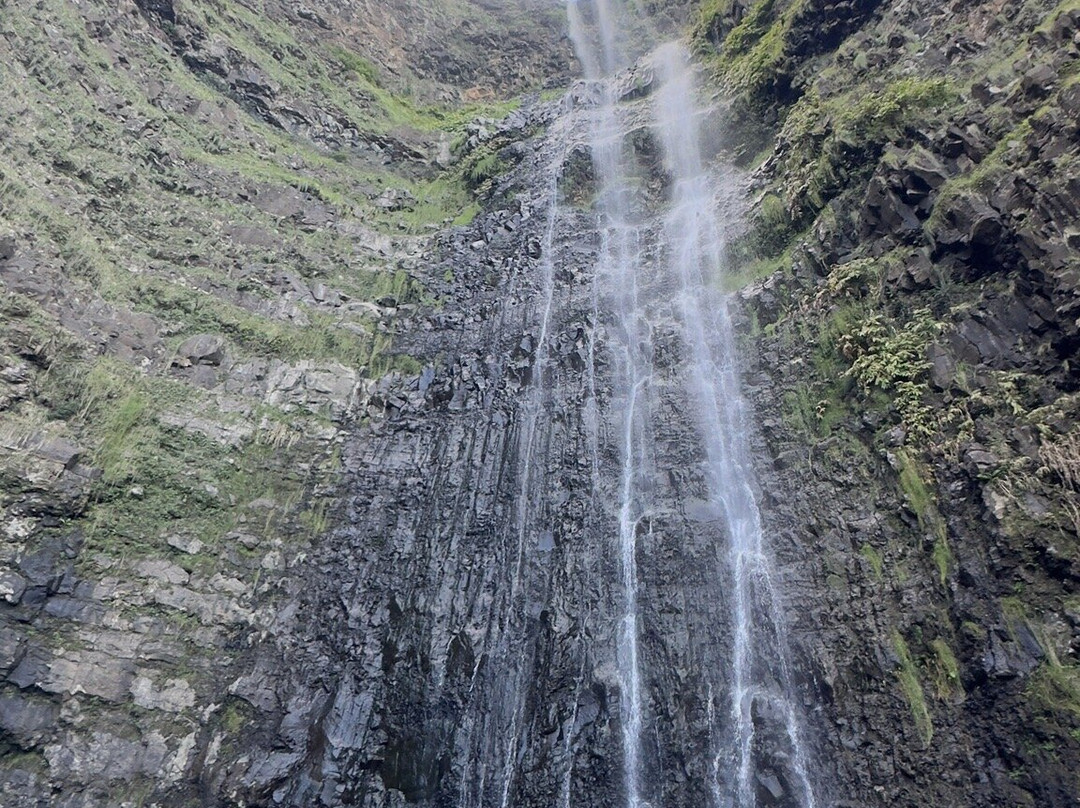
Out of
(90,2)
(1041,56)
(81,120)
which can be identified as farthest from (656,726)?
(90,2)

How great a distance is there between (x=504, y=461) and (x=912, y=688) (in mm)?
9802

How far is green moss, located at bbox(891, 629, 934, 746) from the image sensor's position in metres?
10.4

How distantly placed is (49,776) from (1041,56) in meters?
23.5

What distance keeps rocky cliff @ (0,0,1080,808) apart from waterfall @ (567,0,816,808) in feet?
1.17

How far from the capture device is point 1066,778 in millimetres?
8953

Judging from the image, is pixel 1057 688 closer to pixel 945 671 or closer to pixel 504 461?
pixel 945 671

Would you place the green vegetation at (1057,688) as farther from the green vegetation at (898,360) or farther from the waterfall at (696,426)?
the green vegetation at (898,360)

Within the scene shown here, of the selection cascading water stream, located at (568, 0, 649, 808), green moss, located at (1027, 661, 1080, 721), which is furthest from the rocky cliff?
cascading water stream, located at (568, 0, 649, 808)

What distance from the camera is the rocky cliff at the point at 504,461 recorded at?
1091cm

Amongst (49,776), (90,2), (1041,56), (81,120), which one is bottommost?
(49,776)

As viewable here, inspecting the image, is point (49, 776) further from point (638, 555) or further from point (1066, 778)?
point (1066, 778)

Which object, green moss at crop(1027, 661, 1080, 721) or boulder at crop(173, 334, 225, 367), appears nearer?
green moss at crop(1027, 661, 1080, 721)

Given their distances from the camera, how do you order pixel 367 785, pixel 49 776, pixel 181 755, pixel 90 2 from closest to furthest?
pixel 49 776 < pixel 181 755 < pixel 367 785 < pixel 90 2

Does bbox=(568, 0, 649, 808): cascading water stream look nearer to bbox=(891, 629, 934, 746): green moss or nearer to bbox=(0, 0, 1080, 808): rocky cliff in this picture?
bbox=(0, 0, 1080, 808): rocky cliff
